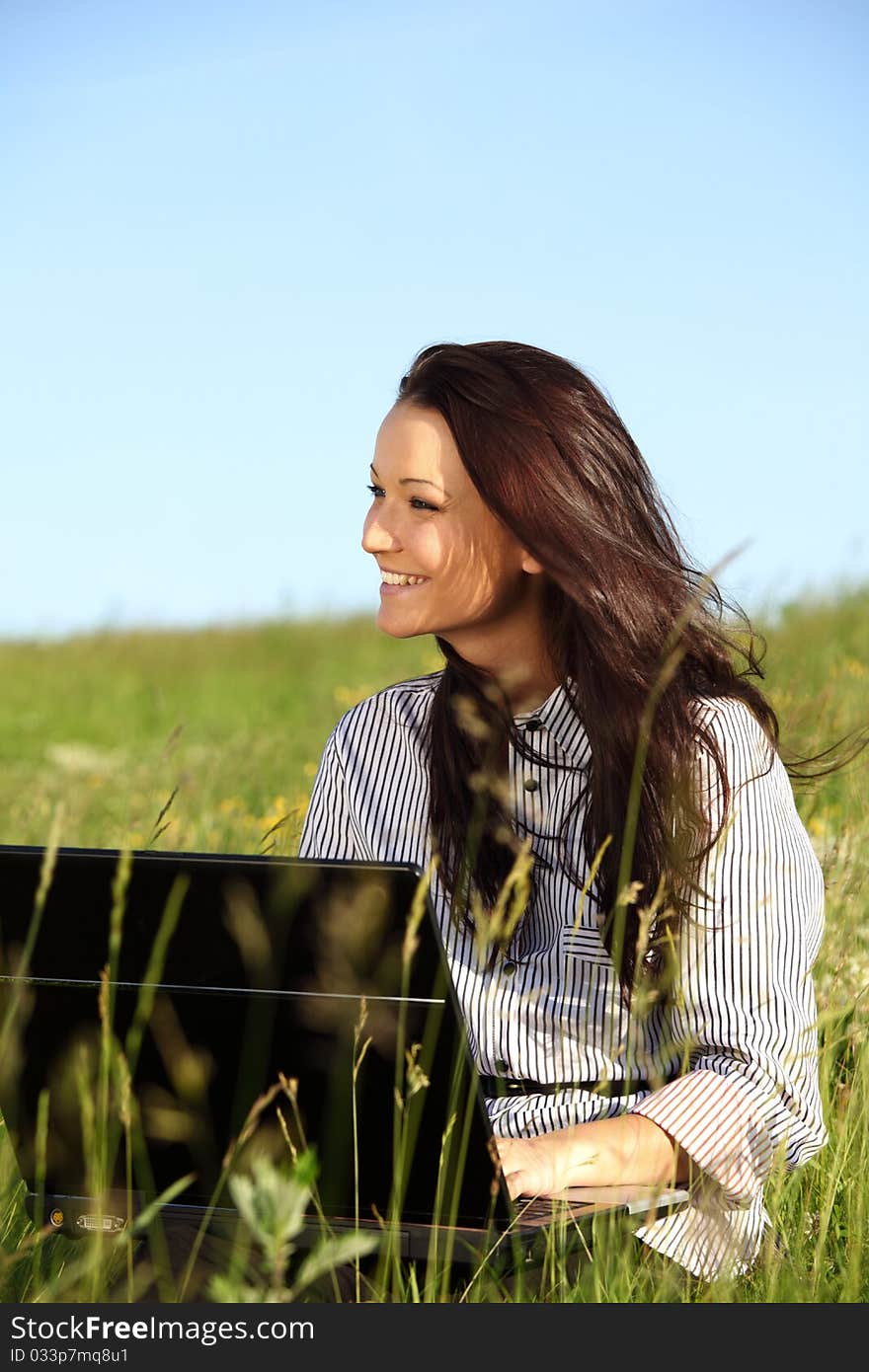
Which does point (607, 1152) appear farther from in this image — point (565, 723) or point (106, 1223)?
point (565, 723)

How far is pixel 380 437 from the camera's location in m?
2.62

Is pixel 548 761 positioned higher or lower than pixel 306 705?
lower

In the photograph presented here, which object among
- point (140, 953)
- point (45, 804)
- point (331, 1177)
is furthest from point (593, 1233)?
point (45, 804)

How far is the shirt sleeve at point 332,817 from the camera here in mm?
2730

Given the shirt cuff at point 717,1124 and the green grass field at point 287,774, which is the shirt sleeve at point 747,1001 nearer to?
the shirt cuff at point 717,1124

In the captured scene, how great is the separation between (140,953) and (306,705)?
325 inches

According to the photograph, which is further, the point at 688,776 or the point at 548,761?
the point at 548,761

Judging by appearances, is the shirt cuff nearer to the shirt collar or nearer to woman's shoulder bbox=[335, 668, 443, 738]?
the shirt collar

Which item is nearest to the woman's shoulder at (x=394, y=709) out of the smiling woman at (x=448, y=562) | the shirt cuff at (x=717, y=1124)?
the smiling woman at (x=448, y=562)

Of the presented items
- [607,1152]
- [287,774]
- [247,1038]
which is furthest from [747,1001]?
[287,774]

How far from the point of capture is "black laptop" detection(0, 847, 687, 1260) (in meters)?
1.52

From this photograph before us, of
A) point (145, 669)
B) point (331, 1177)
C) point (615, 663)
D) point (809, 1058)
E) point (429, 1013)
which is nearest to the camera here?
point (429, 1013)

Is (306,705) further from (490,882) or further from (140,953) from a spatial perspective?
(140,953)

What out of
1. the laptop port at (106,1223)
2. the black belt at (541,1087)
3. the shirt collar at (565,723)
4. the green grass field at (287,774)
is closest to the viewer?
the laptop port at (106,1223)
